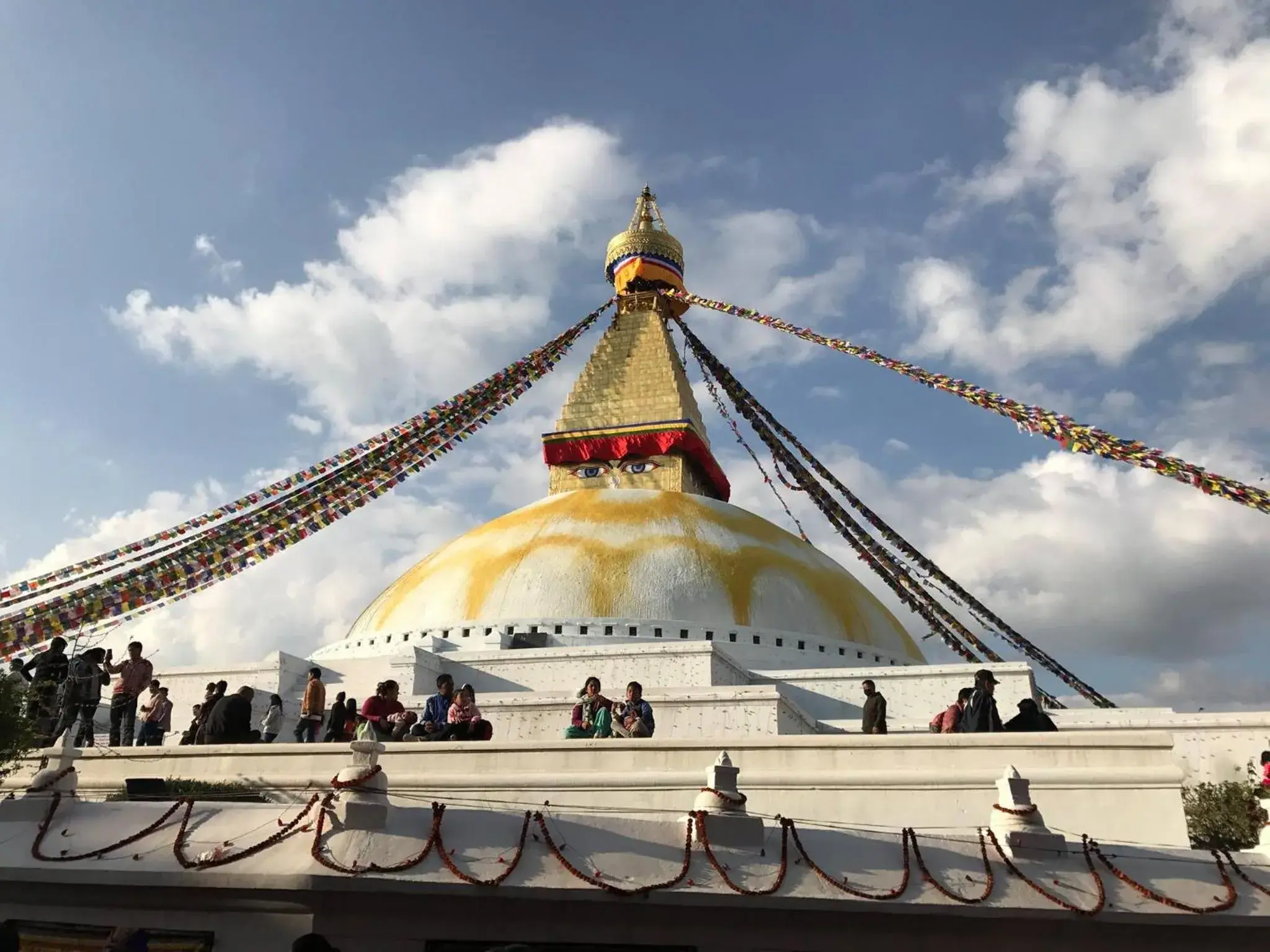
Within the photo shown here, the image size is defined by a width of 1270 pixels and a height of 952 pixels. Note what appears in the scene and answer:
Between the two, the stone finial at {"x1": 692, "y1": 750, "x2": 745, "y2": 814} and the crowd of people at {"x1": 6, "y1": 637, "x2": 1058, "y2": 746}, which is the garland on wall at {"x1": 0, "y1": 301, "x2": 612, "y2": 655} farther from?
the stone finial at {"x1": 692, "y1": 750, "x2": 745, "y2": 814}

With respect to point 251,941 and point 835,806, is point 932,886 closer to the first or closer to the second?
point 835,806

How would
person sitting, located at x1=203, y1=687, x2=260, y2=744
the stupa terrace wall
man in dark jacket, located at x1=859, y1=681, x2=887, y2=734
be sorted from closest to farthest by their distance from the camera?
the stupa terrace wall → man in dark jacket, located at x1=859, y1=681, x2=887, y2=734 → person sitting, located at x1=203, y1=687, x2=260, y2=744

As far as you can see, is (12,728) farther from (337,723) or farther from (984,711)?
(984,711)

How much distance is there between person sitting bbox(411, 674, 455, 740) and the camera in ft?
26.6

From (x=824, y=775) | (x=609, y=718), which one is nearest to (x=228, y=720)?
(x=609, y=718)

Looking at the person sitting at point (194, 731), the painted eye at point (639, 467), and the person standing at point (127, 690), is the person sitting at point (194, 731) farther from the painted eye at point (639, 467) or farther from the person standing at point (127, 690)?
the painted eye at point (639, 467)

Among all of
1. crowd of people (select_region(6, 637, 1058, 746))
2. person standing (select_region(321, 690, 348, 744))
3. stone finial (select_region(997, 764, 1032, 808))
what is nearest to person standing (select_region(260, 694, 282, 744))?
crowd of people (select_region(6, 637, 1058, 746))

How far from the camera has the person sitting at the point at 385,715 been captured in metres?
8.14

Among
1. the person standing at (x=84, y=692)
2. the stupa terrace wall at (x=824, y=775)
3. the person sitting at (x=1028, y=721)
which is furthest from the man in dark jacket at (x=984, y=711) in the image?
the person standing at (x=84, y=692)

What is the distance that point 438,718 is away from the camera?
8344 millimetres

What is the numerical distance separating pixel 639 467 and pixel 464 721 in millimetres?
12654

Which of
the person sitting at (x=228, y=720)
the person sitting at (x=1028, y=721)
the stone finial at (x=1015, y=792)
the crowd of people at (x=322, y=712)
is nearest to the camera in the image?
the stone finial at (x=1015, y=792)

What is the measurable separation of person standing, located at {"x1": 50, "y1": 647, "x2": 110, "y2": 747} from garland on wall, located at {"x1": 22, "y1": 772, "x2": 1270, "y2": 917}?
374 cm

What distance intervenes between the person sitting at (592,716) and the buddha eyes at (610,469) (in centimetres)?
1242
